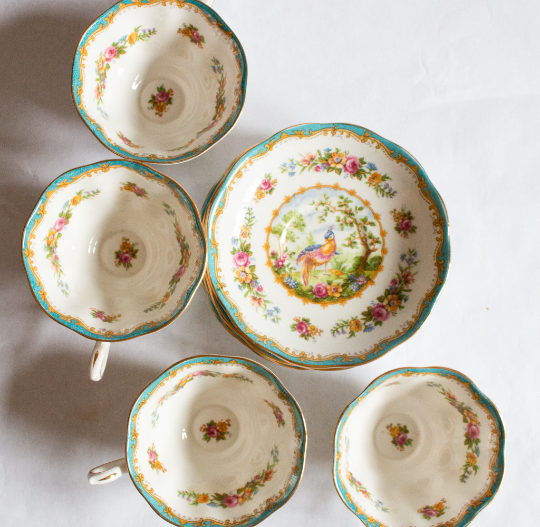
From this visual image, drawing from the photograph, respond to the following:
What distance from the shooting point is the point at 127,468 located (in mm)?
869

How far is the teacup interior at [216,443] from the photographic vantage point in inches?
35.5

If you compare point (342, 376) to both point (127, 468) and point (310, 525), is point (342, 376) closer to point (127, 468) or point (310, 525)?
point (310, 525)

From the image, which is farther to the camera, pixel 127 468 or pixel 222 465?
pixel 222 465

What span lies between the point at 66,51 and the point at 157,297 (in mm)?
614

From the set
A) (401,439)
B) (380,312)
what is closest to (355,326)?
(380,312)

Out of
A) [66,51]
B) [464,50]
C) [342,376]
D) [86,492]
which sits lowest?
[86,492]

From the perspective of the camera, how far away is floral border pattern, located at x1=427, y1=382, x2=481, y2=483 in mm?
941

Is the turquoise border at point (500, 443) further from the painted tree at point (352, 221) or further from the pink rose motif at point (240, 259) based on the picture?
the pink rose motif at point (240, 259)

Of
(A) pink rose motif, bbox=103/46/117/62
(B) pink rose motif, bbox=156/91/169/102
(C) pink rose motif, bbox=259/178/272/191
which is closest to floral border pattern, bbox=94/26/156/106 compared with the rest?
(A) pink rose motif, bbox=103/46/117/62

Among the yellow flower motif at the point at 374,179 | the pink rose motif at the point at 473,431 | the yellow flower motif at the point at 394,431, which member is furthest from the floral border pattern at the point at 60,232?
the pink rose motif at the point at 473,431

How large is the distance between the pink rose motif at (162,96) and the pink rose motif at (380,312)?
26.4 inches

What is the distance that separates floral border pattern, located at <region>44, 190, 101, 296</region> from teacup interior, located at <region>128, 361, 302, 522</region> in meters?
0.32

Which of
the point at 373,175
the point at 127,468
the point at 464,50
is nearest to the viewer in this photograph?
the point at 127,468

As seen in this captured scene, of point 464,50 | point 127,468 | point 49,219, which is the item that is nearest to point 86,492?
point 127,468
